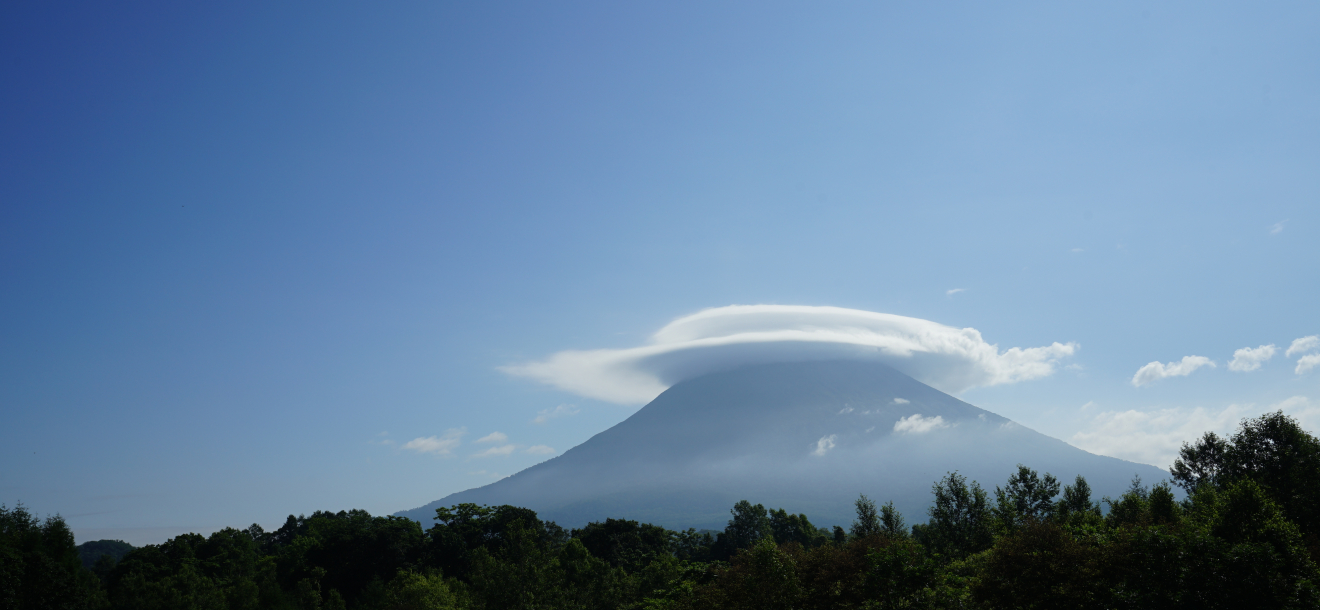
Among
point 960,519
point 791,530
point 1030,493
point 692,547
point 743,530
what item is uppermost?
point 1030,493

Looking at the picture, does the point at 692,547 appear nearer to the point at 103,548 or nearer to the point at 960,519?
the point at 960,519

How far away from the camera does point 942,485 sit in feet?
189

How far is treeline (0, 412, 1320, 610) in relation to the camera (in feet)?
73.3

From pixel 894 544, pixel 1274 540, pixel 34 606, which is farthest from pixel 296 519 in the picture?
pixel 1274 540

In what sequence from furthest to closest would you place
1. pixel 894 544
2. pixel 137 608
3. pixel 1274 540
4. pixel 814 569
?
1. pixel 137 608
2. pixel 814 569
3. pixel 894 544
4. pixel 1274 540

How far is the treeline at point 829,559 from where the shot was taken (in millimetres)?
22328

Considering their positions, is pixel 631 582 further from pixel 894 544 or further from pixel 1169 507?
pixel 1169 507

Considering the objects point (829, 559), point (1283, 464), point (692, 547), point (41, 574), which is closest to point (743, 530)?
point (692, 547)

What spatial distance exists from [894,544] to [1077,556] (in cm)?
656

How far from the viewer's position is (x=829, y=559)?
95.9ft

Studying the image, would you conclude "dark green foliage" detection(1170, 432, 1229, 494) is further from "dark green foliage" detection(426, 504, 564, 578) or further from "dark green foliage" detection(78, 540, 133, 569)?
"dark green foliage" detection(78, 540, 133, 569)

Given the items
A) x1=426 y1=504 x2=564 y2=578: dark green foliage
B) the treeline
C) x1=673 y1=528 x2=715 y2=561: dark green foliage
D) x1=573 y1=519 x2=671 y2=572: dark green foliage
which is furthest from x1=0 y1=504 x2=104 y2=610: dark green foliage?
x1=673 y1=528 x2=715 y2=561: dark green foliage

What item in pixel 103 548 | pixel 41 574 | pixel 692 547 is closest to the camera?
pixel 41 574

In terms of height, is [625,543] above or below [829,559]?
below
